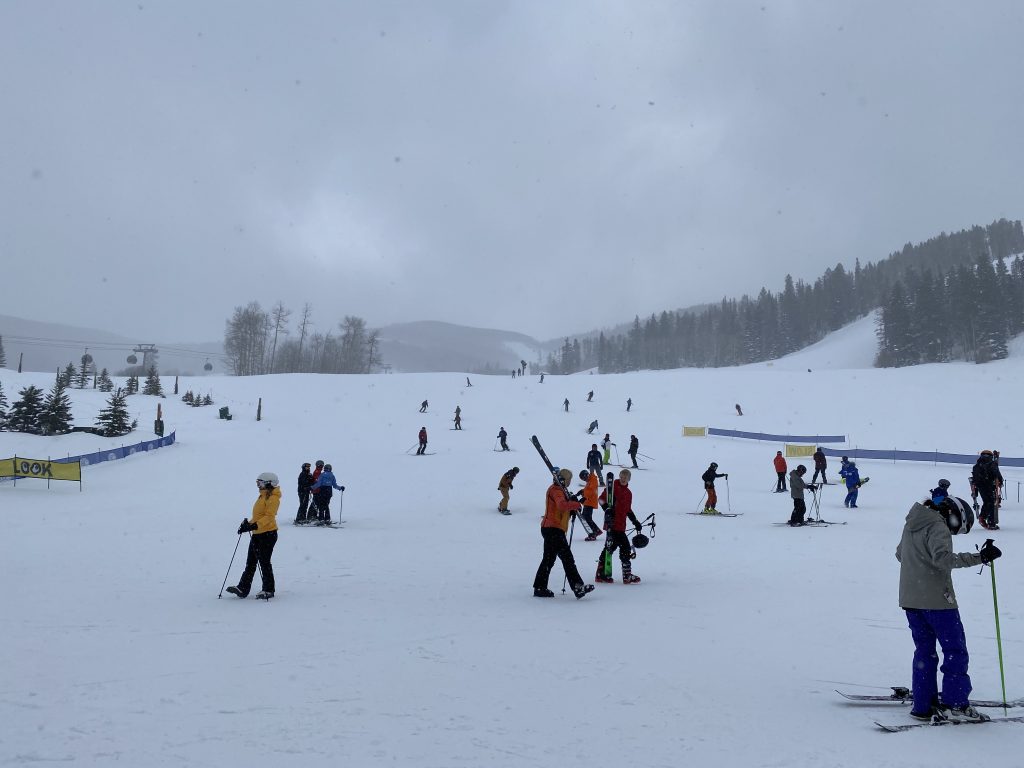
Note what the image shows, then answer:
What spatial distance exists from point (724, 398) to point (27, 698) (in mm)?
50939

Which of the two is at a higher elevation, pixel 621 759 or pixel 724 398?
pixel 724 398

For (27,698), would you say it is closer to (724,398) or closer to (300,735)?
(300,735)

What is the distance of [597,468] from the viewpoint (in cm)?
2409

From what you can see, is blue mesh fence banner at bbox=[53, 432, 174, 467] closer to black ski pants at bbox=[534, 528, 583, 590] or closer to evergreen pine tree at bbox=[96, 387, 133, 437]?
evergreen pine tree at bbox=[96, 387, 133, 437]

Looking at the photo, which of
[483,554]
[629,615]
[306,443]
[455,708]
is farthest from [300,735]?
[306,443]

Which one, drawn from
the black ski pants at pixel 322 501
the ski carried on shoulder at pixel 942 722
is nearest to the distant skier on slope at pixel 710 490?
the black ski pants at pixel 322 501

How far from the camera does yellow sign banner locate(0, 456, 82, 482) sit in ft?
60.2

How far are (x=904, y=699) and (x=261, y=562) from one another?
7.22m

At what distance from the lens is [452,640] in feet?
21.3

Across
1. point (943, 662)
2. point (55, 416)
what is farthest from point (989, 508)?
point (55, 416)

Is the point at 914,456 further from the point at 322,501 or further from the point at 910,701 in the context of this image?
the point at 910,701

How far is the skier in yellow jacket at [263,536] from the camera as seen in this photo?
8148mm

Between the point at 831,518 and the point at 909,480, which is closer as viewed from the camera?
the point at 831,518

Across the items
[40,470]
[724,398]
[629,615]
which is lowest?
[629,615]
